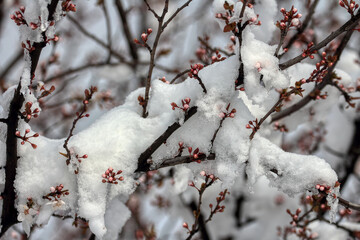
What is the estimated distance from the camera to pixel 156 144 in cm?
187

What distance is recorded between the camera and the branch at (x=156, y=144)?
5.97ft

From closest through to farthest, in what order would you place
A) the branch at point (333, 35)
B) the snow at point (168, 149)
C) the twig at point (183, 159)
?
the branch at point (333, 35), the snow at point (168, 149), the twig at point (183, 159)

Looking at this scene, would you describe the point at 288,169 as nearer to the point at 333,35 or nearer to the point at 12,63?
the point at 333,35

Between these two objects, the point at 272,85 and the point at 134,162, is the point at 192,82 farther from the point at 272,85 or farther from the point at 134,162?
the point at 134,162

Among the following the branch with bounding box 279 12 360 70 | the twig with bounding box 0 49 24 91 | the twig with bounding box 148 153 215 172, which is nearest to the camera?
the branch with bounding box 279 12 360 70

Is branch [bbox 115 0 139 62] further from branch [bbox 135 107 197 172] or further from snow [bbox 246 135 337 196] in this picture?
snow [bbox 246 135 337 196]

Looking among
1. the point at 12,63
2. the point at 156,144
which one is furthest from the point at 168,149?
the point at 12,63

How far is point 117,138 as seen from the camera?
1.98 meters

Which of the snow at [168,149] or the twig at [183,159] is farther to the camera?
the twig at [183,159]

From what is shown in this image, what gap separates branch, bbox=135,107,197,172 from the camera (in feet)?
5.97

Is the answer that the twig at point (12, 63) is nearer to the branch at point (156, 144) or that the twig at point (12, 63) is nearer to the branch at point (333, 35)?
the branch at point (156, 144)

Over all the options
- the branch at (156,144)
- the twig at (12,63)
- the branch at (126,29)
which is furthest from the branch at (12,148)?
the twig at (12,63)

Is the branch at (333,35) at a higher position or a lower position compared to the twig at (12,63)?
lower

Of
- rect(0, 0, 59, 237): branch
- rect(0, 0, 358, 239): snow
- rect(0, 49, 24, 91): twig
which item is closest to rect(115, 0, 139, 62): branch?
rect(0, 49, 24, 91): twig
